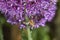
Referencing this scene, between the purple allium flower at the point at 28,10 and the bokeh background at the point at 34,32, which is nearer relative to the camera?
the purple allium flower at the point at 28,10

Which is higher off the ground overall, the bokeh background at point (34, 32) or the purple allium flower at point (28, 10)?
the purple allium flower at point (28, 10)

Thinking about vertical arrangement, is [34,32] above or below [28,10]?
below

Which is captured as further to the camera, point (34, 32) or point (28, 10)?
point (34, 32)

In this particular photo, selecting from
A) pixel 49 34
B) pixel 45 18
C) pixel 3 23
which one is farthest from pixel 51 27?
pixel 45 18

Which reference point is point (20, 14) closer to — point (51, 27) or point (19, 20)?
point (19, 20)
